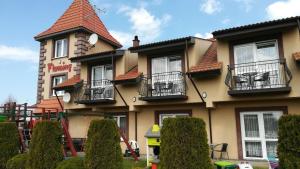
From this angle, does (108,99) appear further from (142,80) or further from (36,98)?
(36,98)

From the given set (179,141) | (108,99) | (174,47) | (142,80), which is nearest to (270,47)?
(174,47)

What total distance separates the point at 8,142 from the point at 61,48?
921cm

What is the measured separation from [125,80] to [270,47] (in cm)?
760

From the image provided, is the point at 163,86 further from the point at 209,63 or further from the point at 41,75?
the point at 41,75

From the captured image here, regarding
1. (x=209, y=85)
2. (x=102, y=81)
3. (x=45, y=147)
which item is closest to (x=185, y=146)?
(x=45, y=147)

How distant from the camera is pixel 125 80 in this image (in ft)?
49.2

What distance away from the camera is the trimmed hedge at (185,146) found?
6.99m

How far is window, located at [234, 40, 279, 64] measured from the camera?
12159mm

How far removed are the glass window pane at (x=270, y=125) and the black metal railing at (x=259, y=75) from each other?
1.46 metres

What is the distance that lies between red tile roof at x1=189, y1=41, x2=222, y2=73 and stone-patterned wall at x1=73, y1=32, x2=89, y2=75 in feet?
28.9

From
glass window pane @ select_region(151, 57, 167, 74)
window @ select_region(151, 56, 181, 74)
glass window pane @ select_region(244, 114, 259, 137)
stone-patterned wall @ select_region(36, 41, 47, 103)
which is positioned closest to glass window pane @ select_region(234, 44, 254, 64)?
glass window pane @ select_region(244, 114, 259, 137)

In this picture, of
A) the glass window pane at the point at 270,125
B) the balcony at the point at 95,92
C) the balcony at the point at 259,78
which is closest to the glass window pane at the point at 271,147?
the glass window pane at the point at 270,125

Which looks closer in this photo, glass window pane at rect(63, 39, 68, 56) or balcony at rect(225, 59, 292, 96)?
balcony at rect(225, 59, 292, 96)

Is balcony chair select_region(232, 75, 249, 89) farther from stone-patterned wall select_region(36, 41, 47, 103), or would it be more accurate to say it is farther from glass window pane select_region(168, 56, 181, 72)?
stone-patterned wall select_region(36, 41, 47, 103)
